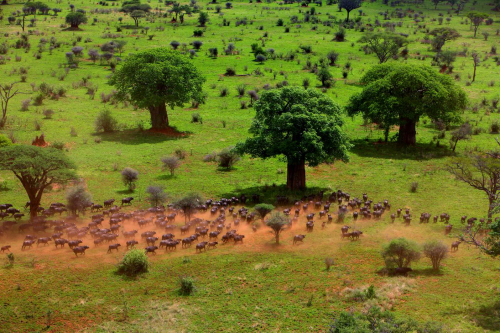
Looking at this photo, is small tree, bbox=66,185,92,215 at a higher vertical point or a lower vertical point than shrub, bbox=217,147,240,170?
lower

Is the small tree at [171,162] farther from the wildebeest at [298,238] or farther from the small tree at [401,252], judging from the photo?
the small tree at [401,252]

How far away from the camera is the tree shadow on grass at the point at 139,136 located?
157ft

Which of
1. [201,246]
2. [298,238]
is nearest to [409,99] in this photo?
[298,238]

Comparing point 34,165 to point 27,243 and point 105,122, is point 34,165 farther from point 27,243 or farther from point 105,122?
point 105,122

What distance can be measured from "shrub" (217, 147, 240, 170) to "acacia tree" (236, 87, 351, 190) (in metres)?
5.07

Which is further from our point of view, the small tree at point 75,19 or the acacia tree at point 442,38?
the small tree at point 75,19

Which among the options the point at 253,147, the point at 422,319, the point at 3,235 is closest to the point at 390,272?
the point at 422,319

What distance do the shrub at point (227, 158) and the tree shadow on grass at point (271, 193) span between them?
4.84m

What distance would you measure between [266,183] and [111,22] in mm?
88843

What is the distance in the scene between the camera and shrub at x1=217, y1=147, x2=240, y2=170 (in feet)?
135

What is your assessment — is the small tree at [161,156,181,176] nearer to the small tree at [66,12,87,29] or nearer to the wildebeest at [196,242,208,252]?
the wildebeest at [196,242,208,252]

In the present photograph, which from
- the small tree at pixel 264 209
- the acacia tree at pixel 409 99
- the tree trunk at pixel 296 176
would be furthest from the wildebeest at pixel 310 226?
the acacia tree at pixel 409 99

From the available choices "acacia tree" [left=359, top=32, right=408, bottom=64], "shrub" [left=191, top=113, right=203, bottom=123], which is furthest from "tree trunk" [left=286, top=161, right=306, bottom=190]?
"acacia tree" [left=359, top=32, right=408, bottom=64]

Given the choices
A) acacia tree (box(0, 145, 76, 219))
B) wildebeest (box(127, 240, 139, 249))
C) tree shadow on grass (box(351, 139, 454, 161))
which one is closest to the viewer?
wildebeest (box(127, 240, 139, 249))
